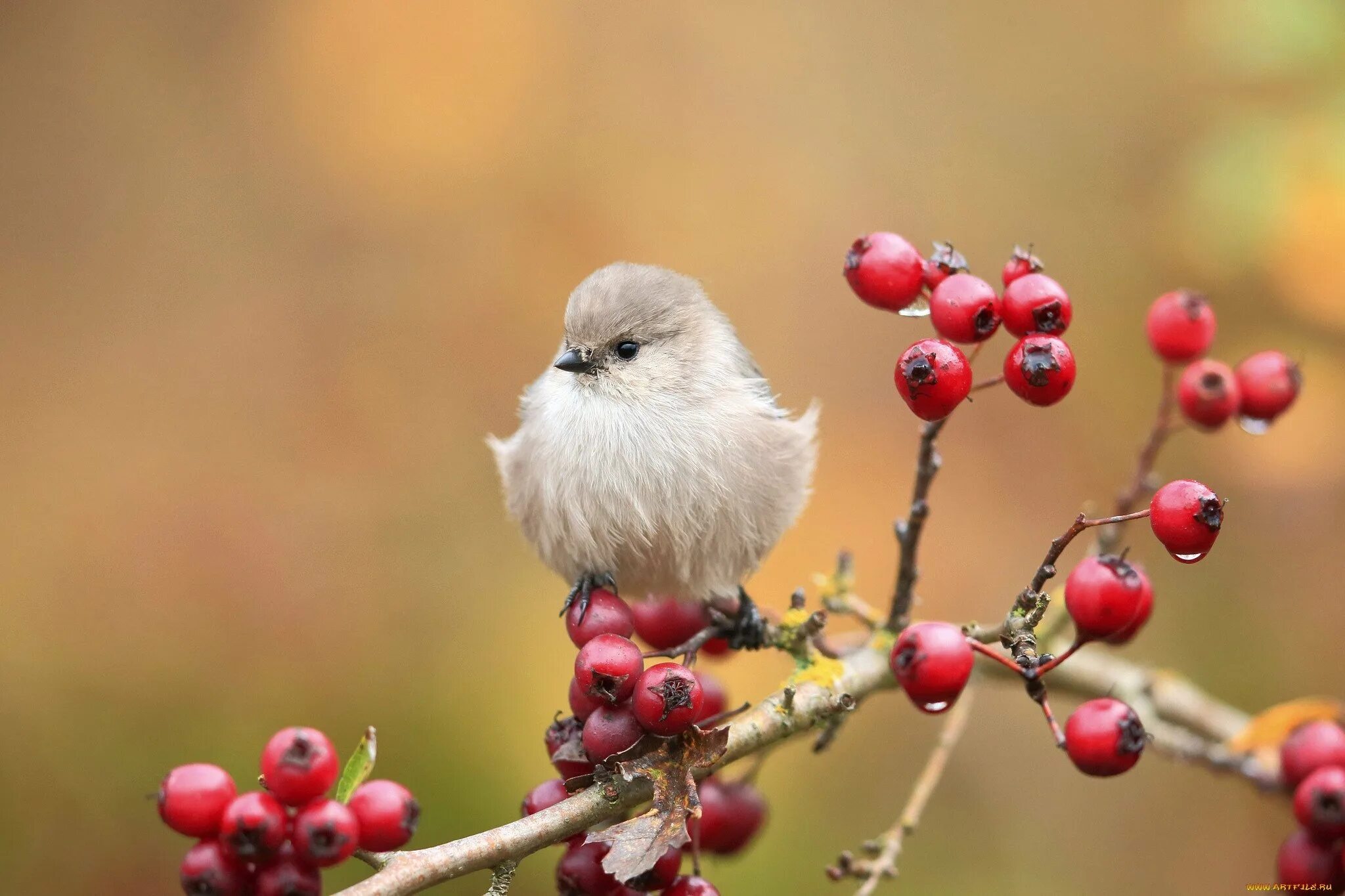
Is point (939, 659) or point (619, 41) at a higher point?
point (619, 41)

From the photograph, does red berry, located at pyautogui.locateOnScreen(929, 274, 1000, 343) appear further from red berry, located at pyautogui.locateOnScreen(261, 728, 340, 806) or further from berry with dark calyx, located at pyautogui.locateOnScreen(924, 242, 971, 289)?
red berry, located at pyautogui.locateOnScreen(261, 728, 340, 806)

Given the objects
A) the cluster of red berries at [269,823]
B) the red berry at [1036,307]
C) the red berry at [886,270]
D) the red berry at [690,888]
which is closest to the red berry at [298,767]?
the cluster of red berries at [269,823]

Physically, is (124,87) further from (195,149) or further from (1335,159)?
(1335,159)

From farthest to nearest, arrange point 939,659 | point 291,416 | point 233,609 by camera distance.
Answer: point 291,416, point 233,609, point 939,659

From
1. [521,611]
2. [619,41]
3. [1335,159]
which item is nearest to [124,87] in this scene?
[619,41]


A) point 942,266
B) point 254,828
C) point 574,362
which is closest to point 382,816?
point 254,828

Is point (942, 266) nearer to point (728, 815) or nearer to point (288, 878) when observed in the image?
point (728, 815)

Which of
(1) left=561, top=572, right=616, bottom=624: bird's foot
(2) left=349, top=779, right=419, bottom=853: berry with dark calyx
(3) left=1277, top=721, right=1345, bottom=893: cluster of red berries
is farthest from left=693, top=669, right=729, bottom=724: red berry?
(3) left=1277, top=721, right=1345, bottom=893: cluster of red berries
